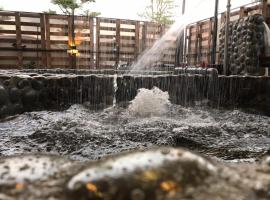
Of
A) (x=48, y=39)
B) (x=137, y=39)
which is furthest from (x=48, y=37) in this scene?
(x=137, y=39)

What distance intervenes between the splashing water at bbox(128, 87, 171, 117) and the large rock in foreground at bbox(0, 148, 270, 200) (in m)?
3.44

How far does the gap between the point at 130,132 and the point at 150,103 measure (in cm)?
152

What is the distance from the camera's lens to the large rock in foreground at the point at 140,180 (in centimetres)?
102

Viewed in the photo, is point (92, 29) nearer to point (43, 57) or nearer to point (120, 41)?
point (120, 41)

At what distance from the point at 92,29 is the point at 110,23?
1132 mm

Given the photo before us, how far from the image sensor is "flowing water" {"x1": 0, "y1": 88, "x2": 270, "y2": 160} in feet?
9.36

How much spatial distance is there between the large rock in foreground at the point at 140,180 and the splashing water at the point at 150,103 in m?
3.44

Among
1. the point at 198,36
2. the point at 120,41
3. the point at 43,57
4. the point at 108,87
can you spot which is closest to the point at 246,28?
the point at 108,87

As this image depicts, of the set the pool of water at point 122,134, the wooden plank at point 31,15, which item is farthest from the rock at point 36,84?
the wooden plank at point 31,15

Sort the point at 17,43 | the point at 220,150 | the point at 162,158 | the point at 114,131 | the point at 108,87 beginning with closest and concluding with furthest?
the point at 162,158 < the point at 220,150 < the point at 114,131 < the point at 108,87 < the point at 17,43

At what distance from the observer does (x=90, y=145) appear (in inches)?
116

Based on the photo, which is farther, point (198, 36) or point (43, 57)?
point (198, 36)

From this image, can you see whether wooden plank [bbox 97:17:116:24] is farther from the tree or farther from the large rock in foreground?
the large rock in foreground

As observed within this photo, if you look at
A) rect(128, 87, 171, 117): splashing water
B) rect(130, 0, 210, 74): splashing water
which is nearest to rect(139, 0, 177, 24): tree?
rect(130, 0, 210, 74): splashing water
